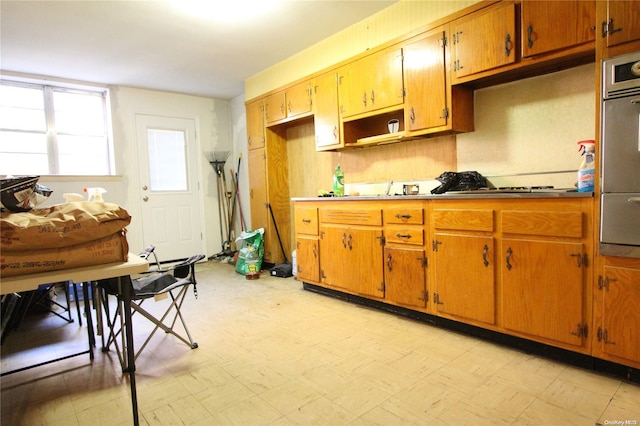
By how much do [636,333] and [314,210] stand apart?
8.23 feet

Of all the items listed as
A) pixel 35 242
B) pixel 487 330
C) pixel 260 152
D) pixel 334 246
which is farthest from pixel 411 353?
pixel 260 152

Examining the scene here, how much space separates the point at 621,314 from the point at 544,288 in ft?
1.14

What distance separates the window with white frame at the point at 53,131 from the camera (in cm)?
447

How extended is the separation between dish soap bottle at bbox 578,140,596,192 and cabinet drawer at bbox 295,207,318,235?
2.17 meters

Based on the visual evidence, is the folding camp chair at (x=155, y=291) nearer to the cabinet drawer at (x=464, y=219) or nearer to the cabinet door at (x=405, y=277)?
the cabinet door at (x=405, y=277)

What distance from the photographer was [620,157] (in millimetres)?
1761

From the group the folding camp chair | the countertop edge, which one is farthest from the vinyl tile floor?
the countertop edge

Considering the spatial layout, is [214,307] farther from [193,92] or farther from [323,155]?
[193,92]

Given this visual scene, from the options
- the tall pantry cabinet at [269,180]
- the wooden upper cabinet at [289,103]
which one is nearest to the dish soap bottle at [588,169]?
the wooden upper cabinet at [289,103]

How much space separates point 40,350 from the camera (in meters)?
2.56

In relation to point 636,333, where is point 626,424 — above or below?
below

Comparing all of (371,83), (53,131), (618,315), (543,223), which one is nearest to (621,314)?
(618,315)

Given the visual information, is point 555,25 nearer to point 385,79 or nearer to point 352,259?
point 385,79

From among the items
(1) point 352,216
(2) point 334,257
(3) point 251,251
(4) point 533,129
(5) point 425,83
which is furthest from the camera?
(3) point 251,251
